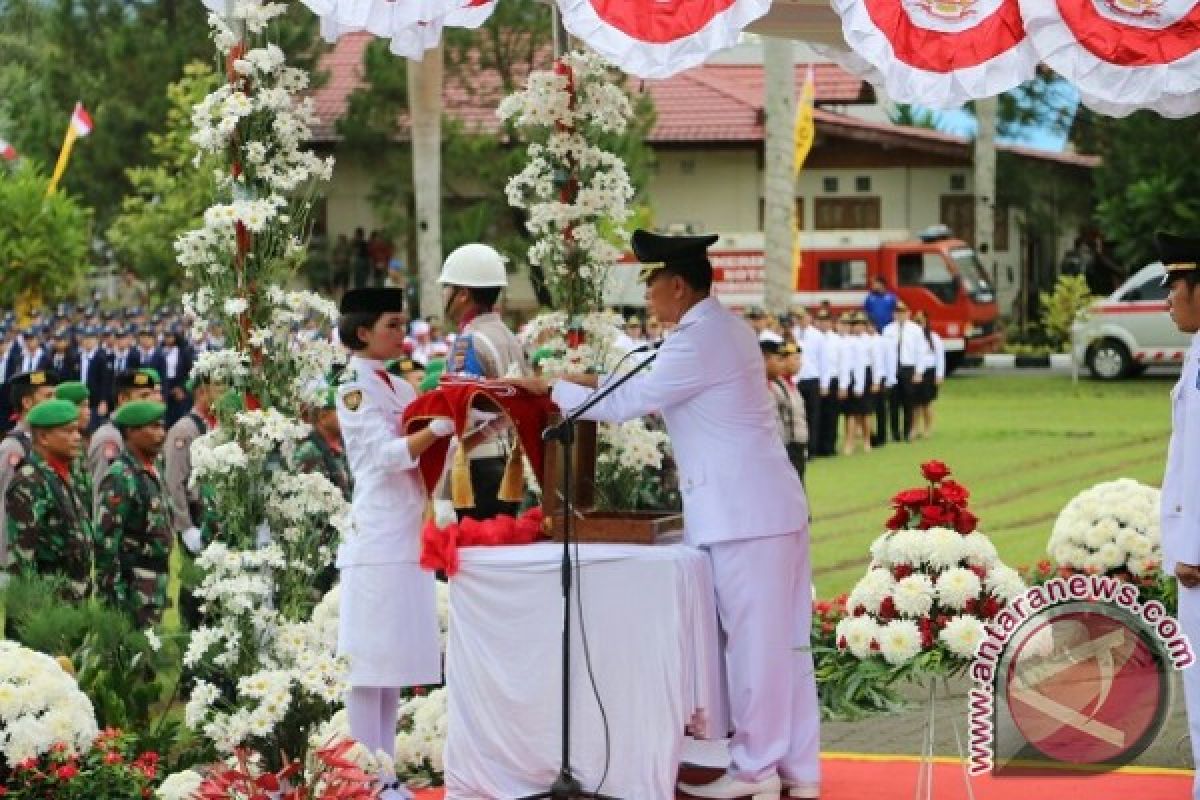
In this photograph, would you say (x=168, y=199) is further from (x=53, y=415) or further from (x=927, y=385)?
(x=53, y=415)

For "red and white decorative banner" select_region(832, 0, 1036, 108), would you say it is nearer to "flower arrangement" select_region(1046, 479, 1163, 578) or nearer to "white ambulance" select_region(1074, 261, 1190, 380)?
"flower arrangement" select_region(1046, 479, 1163, 578)

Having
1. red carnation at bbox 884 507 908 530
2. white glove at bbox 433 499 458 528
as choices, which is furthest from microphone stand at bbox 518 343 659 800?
white glove at bbox 433 499 458 528

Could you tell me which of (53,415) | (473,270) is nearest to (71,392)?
(53,415)

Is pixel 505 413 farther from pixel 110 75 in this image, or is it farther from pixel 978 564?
pixel 110 75

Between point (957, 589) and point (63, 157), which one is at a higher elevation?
point (63, 157)

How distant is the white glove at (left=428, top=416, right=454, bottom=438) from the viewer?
333 inches

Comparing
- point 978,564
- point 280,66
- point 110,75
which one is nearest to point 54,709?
point 280,66

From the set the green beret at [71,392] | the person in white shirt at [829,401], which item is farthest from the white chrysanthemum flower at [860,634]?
the person in white shirt at [829,401]

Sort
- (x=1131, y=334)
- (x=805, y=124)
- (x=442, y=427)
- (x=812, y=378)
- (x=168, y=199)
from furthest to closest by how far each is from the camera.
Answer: (x=168, y=199) → (x=1131, y=334) → (x=805, y=124) → (x=812, y=378) → (x=442, y=427)

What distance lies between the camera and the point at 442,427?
8.47 metres

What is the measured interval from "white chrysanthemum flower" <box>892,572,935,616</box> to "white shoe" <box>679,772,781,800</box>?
3.35 feet

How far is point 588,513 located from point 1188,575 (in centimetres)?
237

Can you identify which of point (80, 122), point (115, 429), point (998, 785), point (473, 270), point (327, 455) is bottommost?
point (998, 785)

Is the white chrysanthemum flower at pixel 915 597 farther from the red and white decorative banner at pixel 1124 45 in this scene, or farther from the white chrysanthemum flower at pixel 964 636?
the red and white decorative banner at pixel 1124 45
